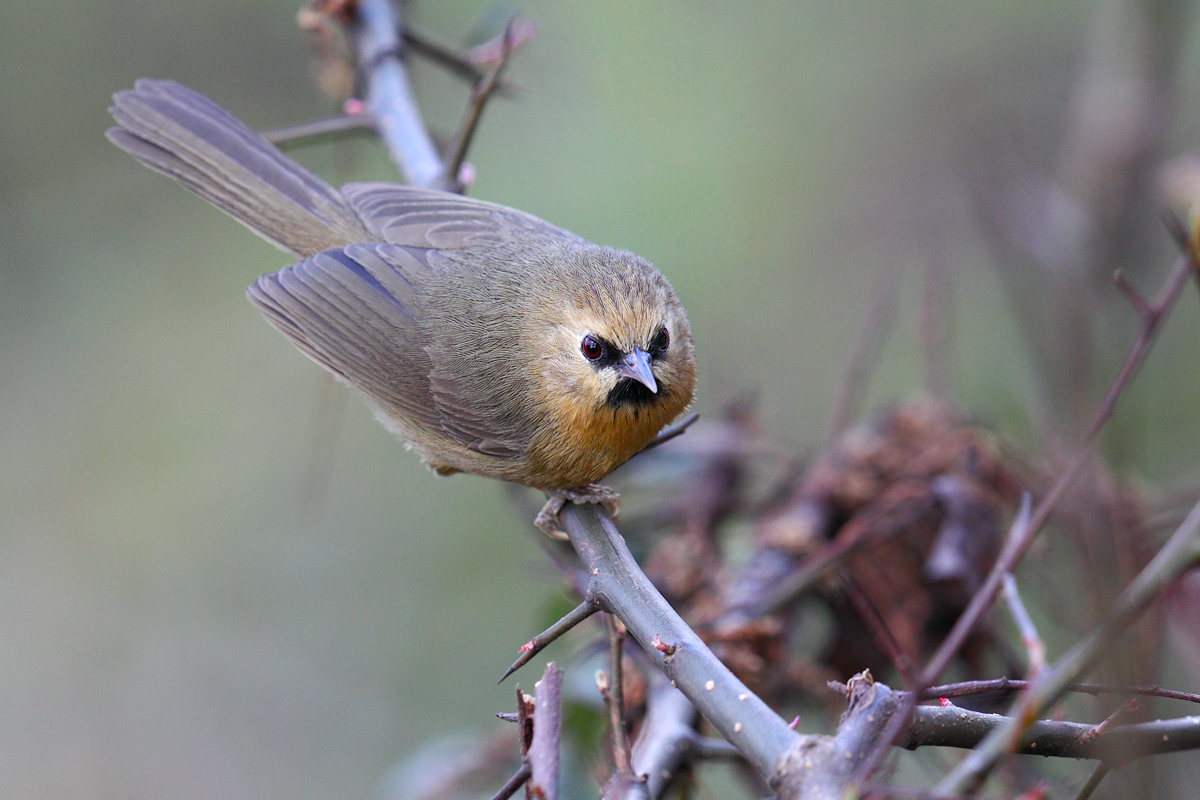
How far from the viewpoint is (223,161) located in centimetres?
388

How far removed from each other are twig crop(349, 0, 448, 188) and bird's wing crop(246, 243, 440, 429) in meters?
0.32

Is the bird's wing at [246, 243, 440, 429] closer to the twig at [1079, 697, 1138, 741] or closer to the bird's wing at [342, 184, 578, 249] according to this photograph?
the bird's wing at [342, 184, 578, 249]

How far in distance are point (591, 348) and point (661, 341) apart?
224 mm

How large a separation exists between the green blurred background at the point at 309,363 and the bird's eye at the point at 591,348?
2801 mm

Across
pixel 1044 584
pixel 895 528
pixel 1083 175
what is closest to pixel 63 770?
pixel 895 528

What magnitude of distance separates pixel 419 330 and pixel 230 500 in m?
3.60

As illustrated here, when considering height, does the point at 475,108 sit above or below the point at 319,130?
below

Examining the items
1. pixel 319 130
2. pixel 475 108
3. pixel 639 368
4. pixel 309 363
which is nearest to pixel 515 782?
pixel 639 368

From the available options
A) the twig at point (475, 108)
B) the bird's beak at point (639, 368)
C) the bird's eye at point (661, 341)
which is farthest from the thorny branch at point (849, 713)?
the twig at point (475, 108)

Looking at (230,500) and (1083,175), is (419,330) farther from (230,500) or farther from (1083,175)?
(230,500)

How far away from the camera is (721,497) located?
11.7ft

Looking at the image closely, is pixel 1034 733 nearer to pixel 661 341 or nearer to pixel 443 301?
pixel 661 341

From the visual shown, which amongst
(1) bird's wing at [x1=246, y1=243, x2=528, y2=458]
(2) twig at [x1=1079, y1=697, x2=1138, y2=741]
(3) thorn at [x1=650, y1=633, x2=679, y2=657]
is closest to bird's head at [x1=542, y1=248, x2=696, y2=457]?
(1) bird's wing at [x1=246, y1=243, x2=528, y2=458]

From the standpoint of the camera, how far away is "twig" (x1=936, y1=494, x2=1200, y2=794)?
1.02m
